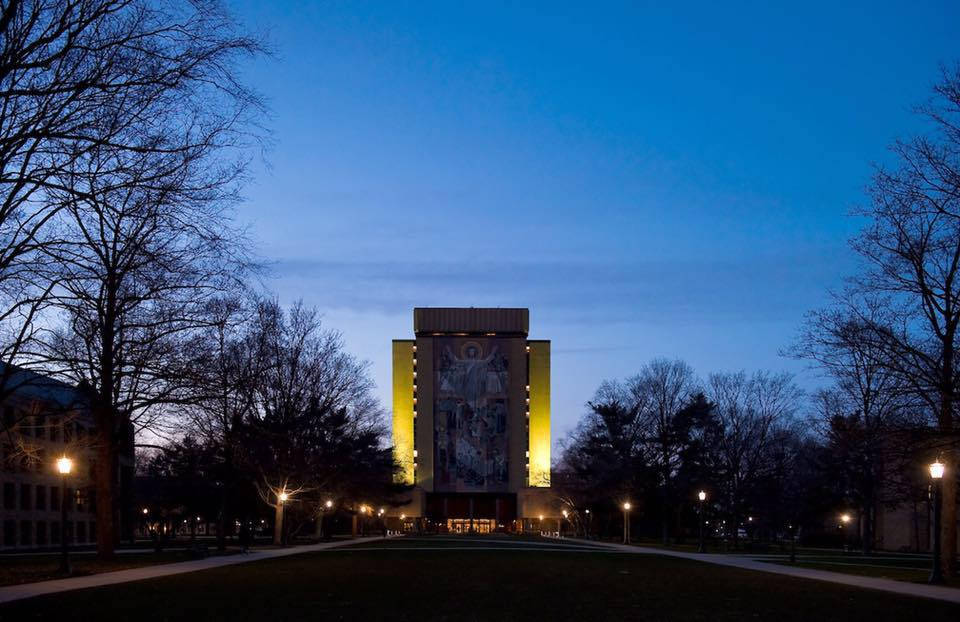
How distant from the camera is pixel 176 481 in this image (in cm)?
7569

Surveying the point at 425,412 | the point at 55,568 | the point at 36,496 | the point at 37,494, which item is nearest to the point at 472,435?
the point at 425,412

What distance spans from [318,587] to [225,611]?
6.36 meters

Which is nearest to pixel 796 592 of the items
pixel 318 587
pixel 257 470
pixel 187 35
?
pixel 318 587

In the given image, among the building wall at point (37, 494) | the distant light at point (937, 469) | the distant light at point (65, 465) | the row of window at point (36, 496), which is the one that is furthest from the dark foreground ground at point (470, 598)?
the row of window at point (36, 496)

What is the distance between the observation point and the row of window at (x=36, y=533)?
221 feet

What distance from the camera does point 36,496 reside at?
71.9 metres

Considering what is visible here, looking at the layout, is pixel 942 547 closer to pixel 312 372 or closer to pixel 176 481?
pixel 312 372

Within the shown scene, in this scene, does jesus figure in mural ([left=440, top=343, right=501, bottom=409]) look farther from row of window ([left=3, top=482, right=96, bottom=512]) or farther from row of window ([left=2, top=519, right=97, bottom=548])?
row of window ([left=3, top=482, right=96, bottom=512])

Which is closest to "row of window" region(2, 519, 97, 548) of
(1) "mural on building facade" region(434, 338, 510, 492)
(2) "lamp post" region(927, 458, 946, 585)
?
(2) "lamp post" region(927, 458, 946, 585)

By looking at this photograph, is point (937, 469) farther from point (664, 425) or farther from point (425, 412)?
point (425, 412)

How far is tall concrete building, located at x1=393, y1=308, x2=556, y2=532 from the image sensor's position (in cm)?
15188

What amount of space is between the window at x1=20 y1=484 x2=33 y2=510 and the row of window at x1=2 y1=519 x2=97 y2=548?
104 centimetres

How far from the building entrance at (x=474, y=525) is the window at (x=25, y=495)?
296 ft

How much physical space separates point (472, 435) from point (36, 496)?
86402 millimetres
